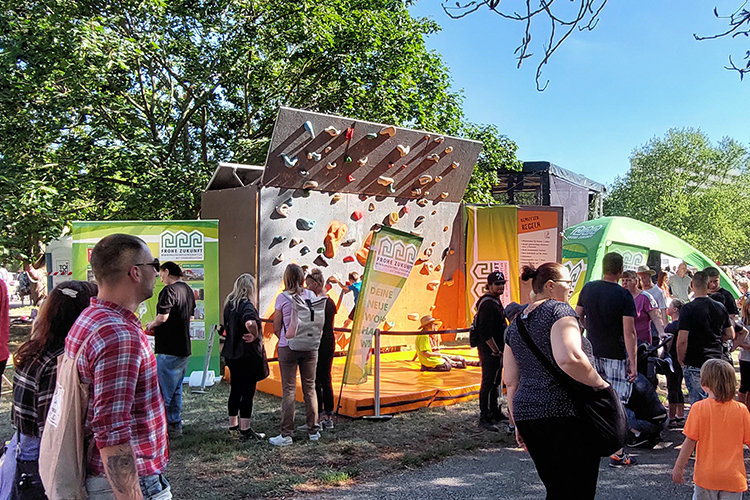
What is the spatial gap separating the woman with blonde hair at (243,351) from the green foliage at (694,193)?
3888 cm

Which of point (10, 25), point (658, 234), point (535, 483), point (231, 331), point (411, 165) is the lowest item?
point (535, 483)

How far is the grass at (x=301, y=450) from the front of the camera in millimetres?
5293

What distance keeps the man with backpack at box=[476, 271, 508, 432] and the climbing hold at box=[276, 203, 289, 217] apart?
4.15 metres

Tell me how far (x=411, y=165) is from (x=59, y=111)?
7.18 metres

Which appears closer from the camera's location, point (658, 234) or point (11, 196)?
point (11, 196)

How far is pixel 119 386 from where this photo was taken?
7.10 ft

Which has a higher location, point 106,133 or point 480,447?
point 106,133

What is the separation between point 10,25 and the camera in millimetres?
11203

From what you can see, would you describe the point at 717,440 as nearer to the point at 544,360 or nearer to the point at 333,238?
the point at 544,360

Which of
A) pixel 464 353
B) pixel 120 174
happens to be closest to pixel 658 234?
pixel 464 353

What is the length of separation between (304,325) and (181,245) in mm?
3732

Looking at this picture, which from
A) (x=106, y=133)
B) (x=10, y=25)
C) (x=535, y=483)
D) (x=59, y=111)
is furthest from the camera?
(x=106, y=133)

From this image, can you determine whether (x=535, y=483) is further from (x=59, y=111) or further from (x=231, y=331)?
(x=59, y=111)

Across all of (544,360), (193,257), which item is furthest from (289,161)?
(544,360)
